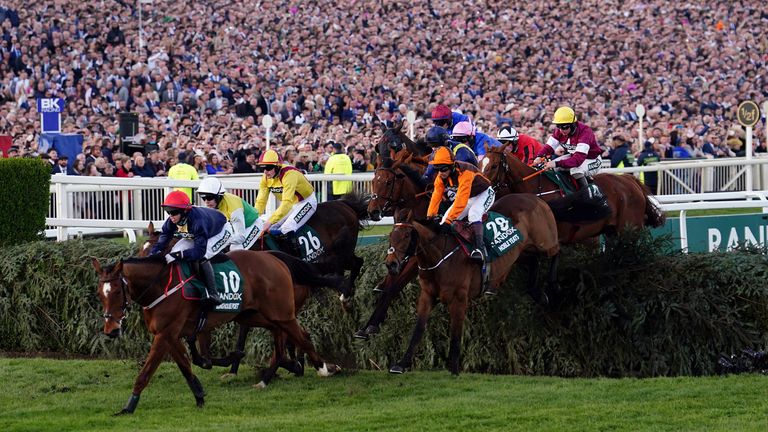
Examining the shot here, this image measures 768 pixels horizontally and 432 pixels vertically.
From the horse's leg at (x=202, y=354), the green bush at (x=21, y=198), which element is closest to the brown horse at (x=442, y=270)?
the horse's leg at (x=202, y=354)

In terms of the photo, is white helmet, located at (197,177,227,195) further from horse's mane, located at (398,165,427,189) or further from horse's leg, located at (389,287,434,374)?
horse's leg, located at (389,287,434,374)

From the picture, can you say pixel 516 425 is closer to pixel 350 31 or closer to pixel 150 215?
pixel 150 215

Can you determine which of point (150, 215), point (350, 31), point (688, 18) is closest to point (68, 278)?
point (150, 215)

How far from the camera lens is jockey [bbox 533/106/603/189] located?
12133 mm

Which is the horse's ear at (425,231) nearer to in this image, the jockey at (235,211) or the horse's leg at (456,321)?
the horse's leg at (456,321)

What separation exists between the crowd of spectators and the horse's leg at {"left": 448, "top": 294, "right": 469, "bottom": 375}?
780 cm

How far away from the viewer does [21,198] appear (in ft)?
45.7

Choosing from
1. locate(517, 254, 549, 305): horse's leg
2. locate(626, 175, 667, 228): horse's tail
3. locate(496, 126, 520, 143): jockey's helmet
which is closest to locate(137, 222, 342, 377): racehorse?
locate(517, 254, 549, 305): horse's leg

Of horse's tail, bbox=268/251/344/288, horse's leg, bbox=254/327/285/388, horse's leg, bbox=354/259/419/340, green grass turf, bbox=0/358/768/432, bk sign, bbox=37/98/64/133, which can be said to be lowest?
green grass turf, bbox=0/358/768/432

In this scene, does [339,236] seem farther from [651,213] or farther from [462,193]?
[651,213]

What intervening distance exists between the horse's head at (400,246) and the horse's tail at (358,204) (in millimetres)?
1878

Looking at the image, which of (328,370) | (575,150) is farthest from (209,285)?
(575,150)

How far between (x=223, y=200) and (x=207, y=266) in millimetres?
1422

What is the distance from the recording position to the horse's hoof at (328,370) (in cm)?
1114
